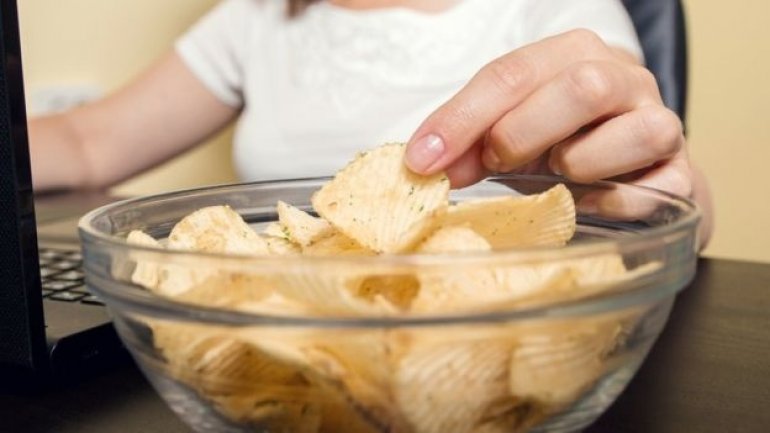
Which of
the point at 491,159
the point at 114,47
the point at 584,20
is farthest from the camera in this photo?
the point at 114,47

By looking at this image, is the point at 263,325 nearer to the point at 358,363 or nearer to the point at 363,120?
the point at 358,363

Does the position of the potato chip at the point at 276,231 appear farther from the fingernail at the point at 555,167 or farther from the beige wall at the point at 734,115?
the beige wall at the point at 734,115

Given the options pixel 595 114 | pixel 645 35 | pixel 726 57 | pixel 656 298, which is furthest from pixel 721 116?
pixel 656 298

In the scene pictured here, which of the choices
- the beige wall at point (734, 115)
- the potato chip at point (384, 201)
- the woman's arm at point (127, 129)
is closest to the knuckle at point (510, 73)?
the potato chip at point (384, 201)

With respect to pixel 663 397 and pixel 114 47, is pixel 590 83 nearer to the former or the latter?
pixel 663 397

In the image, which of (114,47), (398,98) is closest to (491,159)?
(398,98)

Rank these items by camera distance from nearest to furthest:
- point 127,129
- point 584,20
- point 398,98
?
point 584,20, point 398,98, point 127,129
